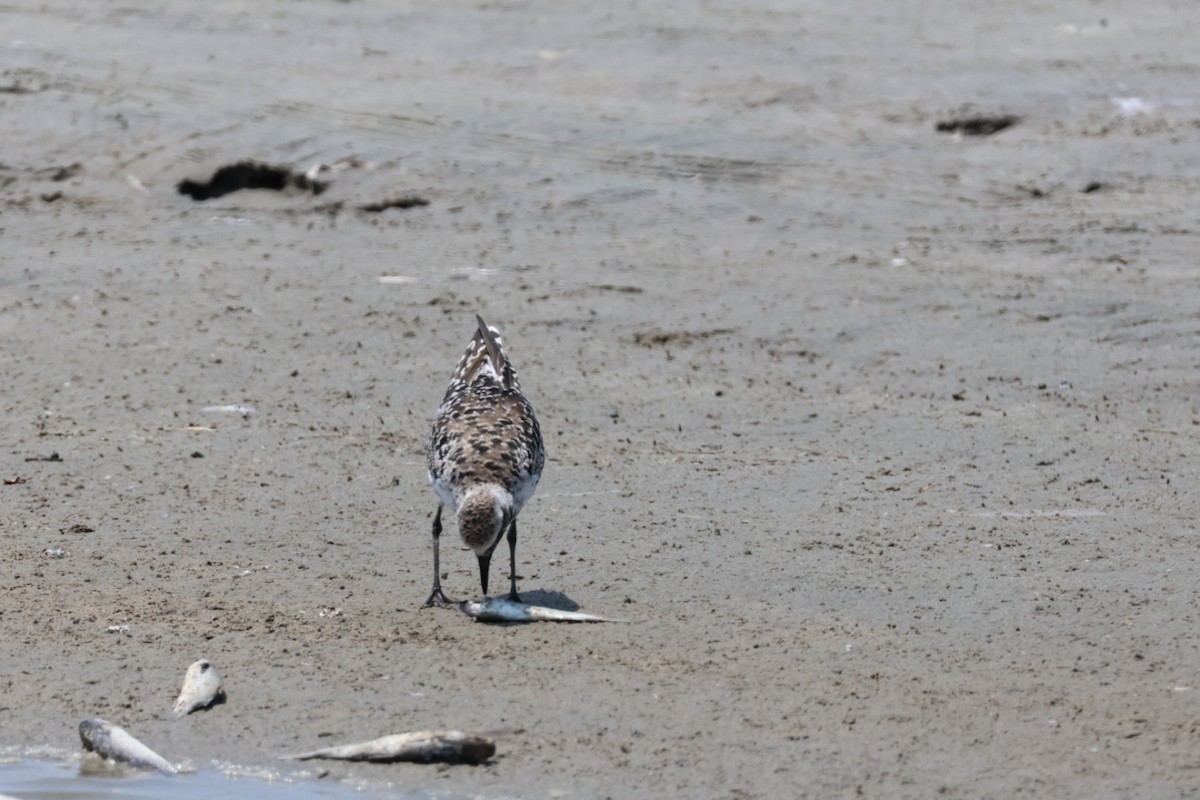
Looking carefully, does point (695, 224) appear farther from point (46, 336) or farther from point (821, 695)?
point (821, 695)

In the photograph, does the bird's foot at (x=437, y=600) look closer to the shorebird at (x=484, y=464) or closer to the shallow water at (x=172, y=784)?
the shorebird at (x=484, y=464)

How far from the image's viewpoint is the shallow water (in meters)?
6.23

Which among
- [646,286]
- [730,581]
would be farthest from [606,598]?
[646,286]

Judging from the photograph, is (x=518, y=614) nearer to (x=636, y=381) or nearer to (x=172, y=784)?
(x=172, y=784)

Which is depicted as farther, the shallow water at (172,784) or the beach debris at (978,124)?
the beach debris at (978,124)

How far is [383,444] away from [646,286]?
3.50 m

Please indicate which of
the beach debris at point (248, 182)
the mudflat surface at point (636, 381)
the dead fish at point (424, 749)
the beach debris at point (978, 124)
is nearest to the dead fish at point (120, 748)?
the mudflat surface at point (636, 381)

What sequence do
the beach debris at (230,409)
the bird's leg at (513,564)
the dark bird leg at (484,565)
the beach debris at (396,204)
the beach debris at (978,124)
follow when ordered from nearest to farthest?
the dark bird leg at (484,565) → the bird's leg at (513,564) → the beach debris at (230,409) → the beach debris at (396,204) → the beach debris at (978,124)

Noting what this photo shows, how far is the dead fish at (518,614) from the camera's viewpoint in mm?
7551

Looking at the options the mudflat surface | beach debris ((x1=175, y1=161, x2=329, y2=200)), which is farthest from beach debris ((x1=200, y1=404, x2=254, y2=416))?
beach debris ((x1=175, y1=161, x2=329, y2=200))

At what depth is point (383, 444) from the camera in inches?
402

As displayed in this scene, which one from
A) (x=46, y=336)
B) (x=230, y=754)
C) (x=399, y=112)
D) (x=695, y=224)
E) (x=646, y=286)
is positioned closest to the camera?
(x=230, y=754)

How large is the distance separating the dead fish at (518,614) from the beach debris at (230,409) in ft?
11.7

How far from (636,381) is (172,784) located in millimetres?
5559
